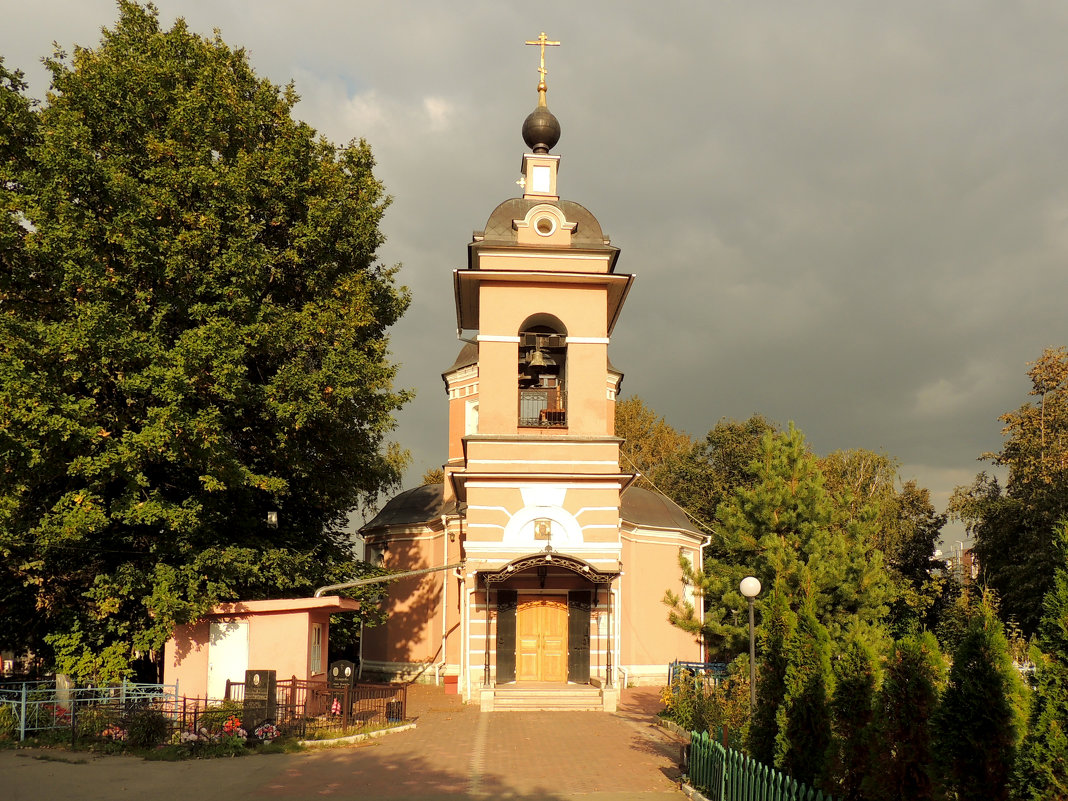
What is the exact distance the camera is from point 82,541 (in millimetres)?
16781

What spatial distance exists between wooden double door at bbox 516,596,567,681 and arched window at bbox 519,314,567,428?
4.23 meters

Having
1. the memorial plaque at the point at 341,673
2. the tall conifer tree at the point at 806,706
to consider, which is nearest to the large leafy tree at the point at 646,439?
the memorial plaque at the point at 341,673

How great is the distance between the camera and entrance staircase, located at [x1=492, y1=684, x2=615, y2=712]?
61.2 ft

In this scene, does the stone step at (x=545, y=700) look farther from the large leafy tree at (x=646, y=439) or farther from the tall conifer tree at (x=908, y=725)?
the large leafy tree at (x=646, y=439)

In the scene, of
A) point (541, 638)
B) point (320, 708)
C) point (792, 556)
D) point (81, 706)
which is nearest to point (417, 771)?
point (320, 708)

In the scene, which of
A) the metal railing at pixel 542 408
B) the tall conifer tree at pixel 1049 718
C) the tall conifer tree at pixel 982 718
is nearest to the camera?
the tall conifer tree at pixel 1049 718

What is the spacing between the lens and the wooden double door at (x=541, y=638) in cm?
2016

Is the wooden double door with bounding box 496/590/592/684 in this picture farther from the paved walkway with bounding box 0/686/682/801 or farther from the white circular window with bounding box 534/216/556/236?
the white circular window with bounding box 534/216/556/236

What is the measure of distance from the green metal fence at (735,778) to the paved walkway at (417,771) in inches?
21.1

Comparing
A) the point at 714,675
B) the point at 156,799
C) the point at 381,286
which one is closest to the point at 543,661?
the point at 714,675

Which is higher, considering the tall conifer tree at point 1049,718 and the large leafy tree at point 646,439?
the large leafy tree at point 646,439

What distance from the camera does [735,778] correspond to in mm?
9148

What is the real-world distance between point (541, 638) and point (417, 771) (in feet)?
26.8

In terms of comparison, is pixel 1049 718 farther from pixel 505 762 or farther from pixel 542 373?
pixel 542 373
